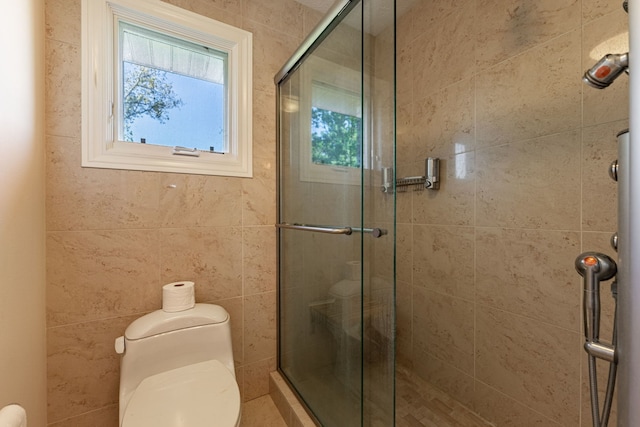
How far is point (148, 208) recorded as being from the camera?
1195 millimetres

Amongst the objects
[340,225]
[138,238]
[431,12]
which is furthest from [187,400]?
[431,12]

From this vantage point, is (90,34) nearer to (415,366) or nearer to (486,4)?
(486,4)

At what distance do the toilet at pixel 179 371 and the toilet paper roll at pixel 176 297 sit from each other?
0.08 ft

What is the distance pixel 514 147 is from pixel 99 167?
185cm

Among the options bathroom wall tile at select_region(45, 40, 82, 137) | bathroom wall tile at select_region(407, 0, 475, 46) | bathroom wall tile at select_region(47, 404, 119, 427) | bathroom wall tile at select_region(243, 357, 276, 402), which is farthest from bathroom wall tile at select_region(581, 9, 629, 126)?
bathroom wall tile at select_region(47, 404, 119, 427)

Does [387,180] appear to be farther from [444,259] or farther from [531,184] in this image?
[444,259]

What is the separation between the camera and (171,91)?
1.30 meters

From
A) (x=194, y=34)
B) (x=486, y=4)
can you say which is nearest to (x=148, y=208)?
(x=194, y=34)

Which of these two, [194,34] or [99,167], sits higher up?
[194,34]

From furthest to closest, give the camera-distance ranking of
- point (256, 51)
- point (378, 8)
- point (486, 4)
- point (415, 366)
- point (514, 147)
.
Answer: point (415, 366) < point (256, 51) < point (486, 4) < point (514, 147) < point (378, 8)

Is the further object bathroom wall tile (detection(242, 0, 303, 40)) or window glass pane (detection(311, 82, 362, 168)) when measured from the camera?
bathroom wall tile (detection(242, 0, 303, 40))

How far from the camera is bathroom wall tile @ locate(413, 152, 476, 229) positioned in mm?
1348

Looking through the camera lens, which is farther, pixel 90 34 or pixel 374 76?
pixel 90 34

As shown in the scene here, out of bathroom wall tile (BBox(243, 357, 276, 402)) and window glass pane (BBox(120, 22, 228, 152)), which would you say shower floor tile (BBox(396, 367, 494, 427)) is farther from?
window glass pane (BBox(120, 22, 228, 152))
